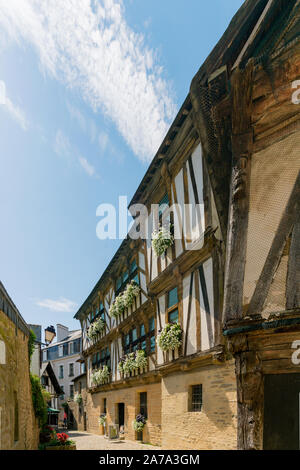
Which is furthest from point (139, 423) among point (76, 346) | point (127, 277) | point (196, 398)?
point (76, 346)

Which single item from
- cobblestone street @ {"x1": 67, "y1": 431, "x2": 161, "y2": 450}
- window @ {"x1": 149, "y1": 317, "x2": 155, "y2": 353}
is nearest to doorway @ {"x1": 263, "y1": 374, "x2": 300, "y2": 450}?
cobblestone street @ {"x1": 67, "y1": 431, "x2": 161, "y2": 450}

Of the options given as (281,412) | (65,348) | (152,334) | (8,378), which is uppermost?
(281,412)

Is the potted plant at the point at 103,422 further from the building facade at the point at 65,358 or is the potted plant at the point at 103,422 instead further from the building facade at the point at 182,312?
the building facade at the point at 65,358

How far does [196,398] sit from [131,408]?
310 inches

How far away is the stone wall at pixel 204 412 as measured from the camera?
8312 millimetres

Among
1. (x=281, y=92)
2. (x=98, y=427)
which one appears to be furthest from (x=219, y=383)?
(x=98, y=427)

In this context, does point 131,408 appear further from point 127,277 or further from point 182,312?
point 182,312

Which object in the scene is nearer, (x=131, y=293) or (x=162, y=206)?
(x=162, y=206)

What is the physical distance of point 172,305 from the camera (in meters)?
12.0

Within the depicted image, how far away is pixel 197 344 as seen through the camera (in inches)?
388

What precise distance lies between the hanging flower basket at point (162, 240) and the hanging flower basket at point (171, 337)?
2.35 m

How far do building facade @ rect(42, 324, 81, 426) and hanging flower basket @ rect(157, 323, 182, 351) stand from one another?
35916mm
